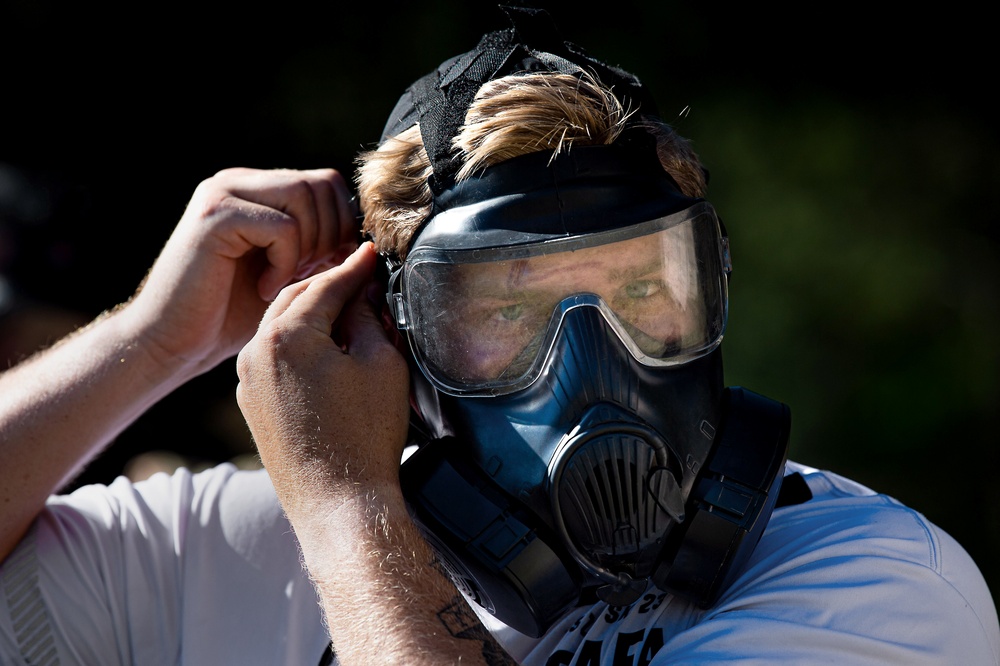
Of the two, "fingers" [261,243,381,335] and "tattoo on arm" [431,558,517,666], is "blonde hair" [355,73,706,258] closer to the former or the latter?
"fingers" [261,243,381,335]

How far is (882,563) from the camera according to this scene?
1.58 meters

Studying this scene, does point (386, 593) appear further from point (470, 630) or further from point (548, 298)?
point (548, 298)

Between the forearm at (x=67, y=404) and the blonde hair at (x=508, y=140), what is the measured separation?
721 mm

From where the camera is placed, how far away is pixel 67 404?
2176 mm

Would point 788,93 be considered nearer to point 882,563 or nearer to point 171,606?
point 882,563

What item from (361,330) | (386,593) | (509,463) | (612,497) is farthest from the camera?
(361,330)

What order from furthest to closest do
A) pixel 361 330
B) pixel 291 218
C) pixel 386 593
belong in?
pixel 291 218 → pixel 361 330 → pixel 386 593

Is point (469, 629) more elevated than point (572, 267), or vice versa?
point (572, 267)

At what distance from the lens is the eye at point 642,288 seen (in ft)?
5.88

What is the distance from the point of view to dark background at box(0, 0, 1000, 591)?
388 cm

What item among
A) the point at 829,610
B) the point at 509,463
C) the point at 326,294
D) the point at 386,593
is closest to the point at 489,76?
the point at 326,294

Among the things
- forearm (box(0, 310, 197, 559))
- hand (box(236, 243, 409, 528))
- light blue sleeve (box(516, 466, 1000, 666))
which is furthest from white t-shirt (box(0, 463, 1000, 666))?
hand (box(236, 243, 409, 528))

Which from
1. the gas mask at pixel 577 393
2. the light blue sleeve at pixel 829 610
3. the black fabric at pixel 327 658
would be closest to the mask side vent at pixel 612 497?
the gas mask at pixel 577 393

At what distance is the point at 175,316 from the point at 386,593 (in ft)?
3.62
